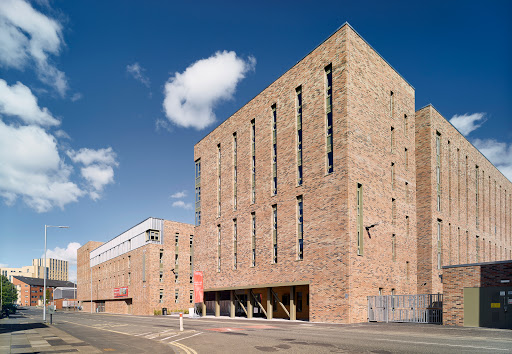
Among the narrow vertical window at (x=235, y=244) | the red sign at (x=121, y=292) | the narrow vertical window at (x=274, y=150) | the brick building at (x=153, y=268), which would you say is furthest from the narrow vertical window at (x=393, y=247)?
the red sign at (x=121, y=292)

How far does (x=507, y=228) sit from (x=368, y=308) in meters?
43.1

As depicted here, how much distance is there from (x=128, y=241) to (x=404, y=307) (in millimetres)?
56604

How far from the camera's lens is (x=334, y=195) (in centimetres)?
3039

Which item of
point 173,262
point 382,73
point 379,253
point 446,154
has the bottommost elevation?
point 173,262

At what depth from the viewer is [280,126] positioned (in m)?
38.0

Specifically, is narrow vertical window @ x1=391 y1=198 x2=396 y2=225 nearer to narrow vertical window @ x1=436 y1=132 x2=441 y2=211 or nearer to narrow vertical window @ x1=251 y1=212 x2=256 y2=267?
narrow vertical window @ x1=436 y1=132 x2=441 y2=211

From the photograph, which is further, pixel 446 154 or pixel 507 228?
pixel 507 228

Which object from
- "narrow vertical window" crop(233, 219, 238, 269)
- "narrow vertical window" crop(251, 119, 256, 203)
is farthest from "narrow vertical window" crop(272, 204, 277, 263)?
"narrow vertical window" crop(233, 219, 238, 269)

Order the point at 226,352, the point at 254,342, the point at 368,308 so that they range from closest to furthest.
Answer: the point at 226,352 → the point at 254,342 → the point at 368,308

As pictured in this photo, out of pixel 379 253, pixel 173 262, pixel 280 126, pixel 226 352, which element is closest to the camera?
pixel 226 352

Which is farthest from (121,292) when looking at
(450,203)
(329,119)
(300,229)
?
(450,203)

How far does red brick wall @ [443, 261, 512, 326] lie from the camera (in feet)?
74.6

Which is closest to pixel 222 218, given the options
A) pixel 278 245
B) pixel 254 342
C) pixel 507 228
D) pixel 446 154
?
pixel 278 245

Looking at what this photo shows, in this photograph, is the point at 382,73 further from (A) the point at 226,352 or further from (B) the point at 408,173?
(A) the point at 226,352
